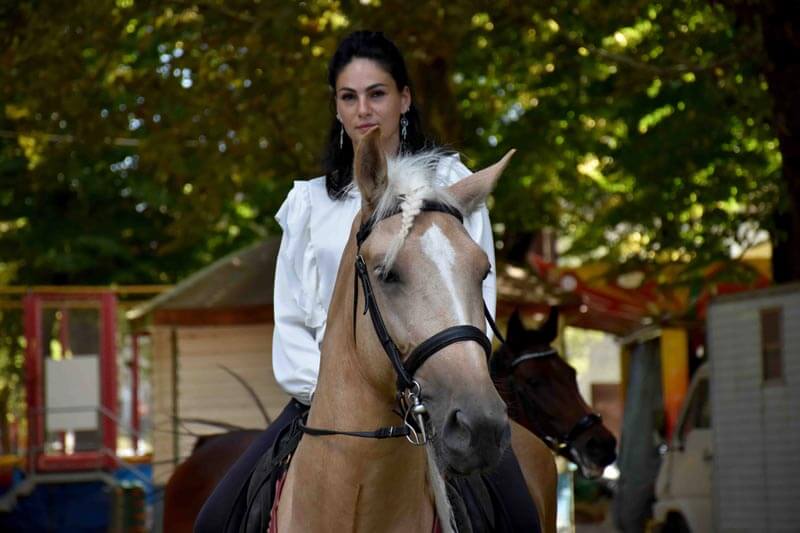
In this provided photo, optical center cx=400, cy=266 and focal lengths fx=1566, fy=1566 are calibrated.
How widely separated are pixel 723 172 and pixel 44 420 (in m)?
12.3

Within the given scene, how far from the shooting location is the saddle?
5.34m

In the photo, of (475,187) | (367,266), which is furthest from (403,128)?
(367,266)

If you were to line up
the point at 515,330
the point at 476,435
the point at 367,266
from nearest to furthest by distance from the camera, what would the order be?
1. the point at 476,435
2. the point at 367,266
3. the point at 515,330

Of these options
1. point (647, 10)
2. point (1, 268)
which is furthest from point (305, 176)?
point (1, 268)

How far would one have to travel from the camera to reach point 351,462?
192 inches

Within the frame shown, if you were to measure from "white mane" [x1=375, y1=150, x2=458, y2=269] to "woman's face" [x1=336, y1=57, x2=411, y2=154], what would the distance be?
966 mm

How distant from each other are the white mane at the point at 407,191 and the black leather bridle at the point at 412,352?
23 millimetres

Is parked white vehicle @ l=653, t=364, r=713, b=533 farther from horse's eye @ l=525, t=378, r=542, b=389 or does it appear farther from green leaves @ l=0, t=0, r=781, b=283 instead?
horse's eye @ l=525, t=378, r=542, b=389

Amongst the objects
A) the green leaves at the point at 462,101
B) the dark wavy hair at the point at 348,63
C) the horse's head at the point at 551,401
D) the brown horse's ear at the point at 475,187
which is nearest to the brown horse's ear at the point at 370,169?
the brown horse's ear at the point at 475,187

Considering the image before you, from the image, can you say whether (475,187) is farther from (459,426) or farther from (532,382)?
(532,382)

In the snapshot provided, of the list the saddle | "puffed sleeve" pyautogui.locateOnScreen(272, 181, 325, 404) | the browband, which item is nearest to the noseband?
Answer: the saddle

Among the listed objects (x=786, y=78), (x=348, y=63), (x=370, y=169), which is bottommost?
(x=370, y=169)

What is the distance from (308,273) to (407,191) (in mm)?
1038

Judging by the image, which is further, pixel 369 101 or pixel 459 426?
pixel 369 101
